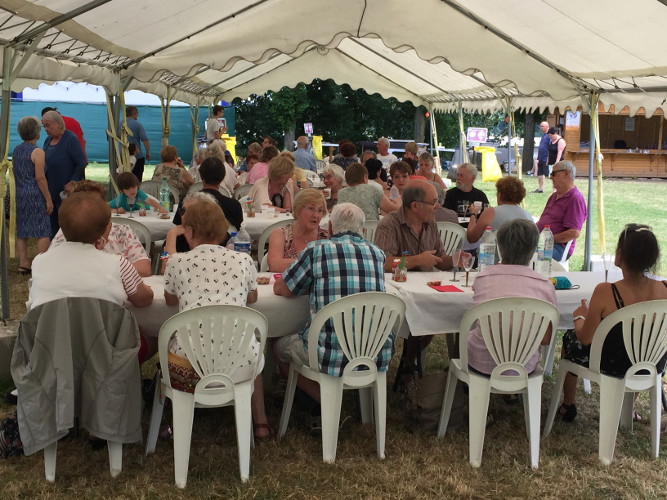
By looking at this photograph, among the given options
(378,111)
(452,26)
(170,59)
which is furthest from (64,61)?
(378,111)

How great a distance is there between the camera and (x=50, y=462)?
3.22 meters

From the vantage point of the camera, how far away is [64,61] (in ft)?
24.6

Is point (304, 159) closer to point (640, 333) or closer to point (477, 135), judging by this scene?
point (640, 333)

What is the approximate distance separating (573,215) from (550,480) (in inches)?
132

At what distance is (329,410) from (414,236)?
1611mm

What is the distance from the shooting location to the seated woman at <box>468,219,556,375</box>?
3523 millimetres

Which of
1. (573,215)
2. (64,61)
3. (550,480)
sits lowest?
(550,480)

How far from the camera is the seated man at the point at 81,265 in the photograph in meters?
3.16

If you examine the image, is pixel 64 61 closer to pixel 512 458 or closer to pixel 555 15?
pixel 555 15

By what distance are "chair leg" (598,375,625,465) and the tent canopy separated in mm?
2693

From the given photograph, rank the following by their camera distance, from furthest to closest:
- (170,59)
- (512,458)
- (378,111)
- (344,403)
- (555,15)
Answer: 1. (378,111)
2. (170,59)
3. (555,15)
4. (344,403)
5. (512,458)

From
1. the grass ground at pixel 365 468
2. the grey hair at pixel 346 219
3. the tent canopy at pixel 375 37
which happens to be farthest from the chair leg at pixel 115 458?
the tent canopy at pixel 375 37

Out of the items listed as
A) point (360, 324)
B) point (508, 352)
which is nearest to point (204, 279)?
point (360, 324)

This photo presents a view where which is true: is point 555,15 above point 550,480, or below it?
above
